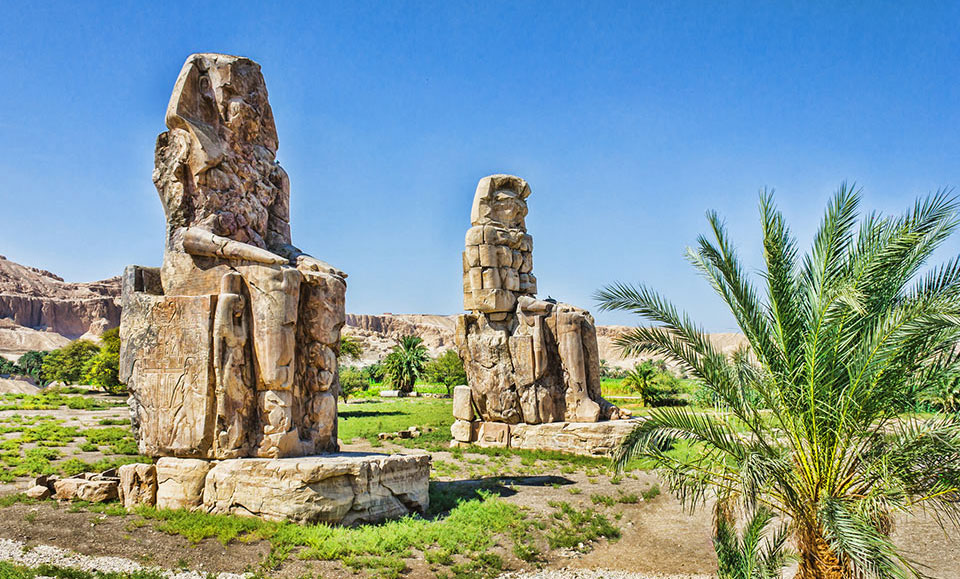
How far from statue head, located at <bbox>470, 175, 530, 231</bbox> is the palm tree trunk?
1093 centimetres

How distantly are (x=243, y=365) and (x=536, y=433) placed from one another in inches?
308

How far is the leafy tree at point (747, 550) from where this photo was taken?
5730 mm

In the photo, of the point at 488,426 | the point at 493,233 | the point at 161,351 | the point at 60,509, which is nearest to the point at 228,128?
the point at 161,351

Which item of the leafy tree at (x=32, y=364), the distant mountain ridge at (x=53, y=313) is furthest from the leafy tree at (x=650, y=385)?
the leafy tree at (x=32, y=364)

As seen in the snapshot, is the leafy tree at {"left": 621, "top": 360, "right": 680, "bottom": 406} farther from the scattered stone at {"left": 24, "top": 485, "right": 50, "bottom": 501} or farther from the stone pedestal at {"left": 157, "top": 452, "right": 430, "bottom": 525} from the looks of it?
the scattered stone at {"left": 24, "top": 485, "right": 50, "bottom": 501}

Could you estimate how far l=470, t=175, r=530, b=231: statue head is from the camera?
15805 millimetres

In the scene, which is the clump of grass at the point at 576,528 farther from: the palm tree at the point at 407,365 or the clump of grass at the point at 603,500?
the palm tree at the point at 407,365

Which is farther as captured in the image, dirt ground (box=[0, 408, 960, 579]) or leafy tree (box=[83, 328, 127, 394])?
leafy tree (box=[83, 328, 127, 394])

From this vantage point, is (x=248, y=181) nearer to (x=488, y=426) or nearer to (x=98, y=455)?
(x=98, y=455)

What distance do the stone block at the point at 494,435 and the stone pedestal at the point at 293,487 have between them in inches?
256

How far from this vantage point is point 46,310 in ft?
310

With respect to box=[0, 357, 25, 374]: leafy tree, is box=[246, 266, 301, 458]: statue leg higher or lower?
lower

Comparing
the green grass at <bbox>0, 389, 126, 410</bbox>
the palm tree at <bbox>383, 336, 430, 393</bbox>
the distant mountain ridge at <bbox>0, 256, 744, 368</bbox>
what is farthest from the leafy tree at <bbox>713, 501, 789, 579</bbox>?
the distant mountain ridge at <bbox>0, 256, 744, 368</bbox>

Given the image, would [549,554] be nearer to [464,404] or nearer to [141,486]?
[141,486]
